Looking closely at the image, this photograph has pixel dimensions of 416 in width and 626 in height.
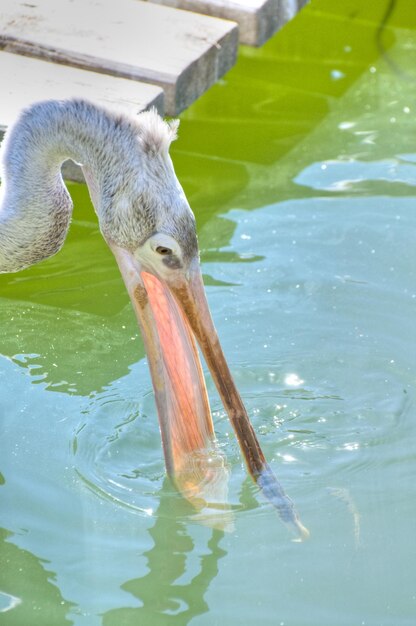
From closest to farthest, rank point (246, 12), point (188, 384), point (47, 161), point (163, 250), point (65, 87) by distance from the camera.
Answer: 1. point (163, 250)
2. point (47, 161)
3. point (188, 384)
4. point (65, 87)
5. point (246, 12)

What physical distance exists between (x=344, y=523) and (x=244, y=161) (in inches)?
85.6

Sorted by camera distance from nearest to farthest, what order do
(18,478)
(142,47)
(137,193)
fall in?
(137,193)
(18,478)
(142,47)

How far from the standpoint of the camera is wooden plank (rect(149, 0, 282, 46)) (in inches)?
201

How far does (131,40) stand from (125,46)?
0.20 feet

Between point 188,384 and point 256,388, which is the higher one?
point 188,384

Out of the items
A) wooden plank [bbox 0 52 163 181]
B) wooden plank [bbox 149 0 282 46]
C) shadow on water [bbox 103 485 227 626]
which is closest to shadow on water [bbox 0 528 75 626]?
shadow on water [bbox 103 485 227 626]

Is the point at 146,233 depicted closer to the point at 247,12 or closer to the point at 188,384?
the point at 188,384

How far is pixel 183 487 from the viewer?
3410 millimetres

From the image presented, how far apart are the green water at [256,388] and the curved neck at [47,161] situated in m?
0.69

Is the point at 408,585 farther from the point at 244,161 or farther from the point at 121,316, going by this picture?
the point at 244,161

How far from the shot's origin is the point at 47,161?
316 centimetres

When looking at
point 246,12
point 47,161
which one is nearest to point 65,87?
point 246,12

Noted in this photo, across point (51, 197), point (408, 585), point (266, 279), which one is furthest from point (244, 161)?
point (408, 585)

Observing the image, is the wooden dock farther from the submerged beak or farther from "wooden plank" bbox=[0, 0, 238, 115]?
the submerged beak
